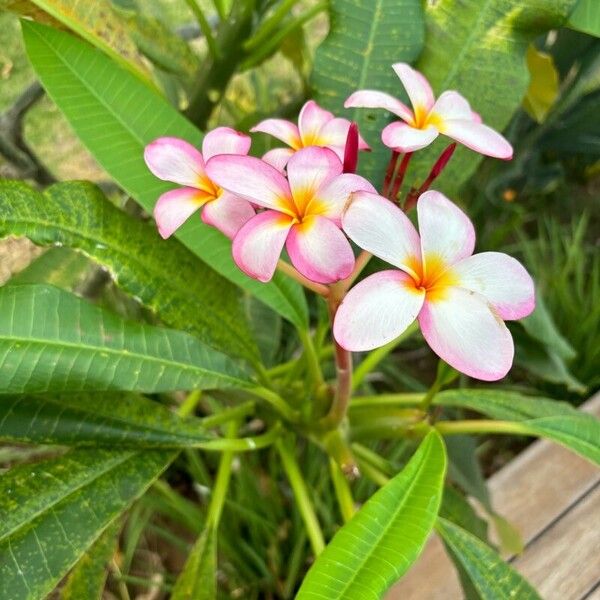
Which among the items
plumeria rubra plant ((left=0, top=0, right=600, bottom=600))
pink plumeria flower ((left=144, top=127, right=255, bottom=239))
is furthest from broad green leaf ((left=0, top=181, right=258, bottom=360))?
pink plumeria flower ((left=144, top=127, right=255, bottom=239))

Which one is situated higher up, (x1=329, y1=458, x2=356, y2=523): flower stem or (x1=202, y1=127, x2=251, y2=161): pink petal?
(x1=202, y1=127, x2=251, y2=161): pink petal

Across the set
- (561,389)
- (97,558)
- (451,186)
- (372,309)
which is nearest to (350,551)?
(372,309)

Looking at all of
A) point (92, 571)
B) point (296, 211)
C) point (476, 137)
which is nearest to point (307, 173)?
point (296, 211)

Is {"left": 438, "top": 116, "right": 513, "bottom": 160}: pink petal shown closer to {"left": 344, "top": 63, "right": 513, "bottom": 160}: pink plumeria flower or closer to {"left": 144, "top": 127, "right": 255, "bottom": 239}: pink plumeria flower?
{"left": 344, "top": 63, "right": 513, "bottom": 160}: pink plumeria flower

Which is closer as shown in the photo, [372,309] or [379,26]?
→ [372,309]

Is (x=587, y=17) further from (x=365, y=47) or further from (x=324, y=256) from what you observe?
(x=324, y=256)

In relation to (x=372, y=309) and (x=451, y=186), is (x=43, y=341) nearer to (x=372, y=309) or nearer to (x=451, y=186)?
(x=372, y=309)
